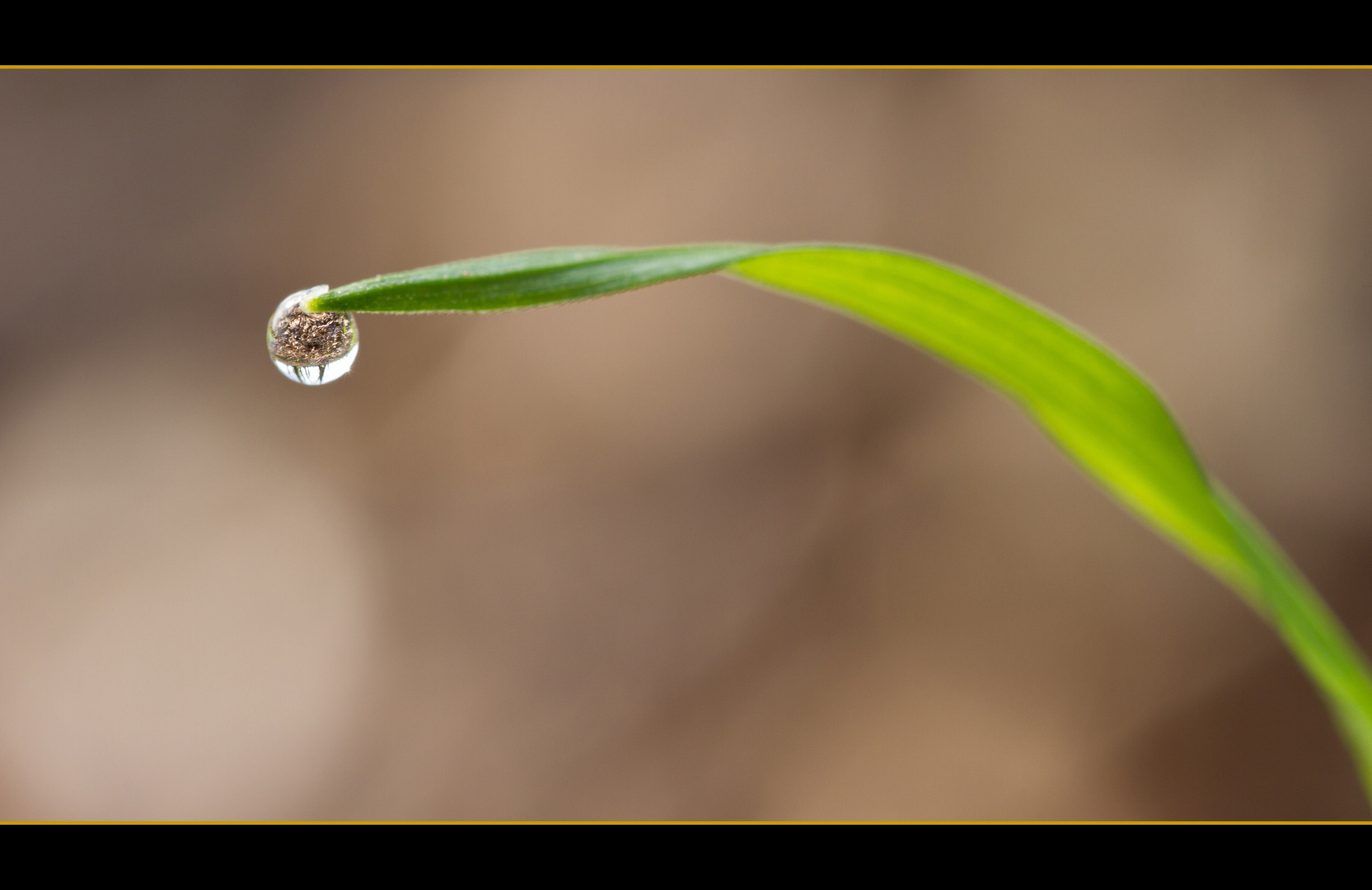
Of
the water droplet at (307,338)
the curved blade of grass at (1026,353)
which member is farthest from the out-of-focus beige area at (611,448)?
the curved blade of grass at (1026,353)

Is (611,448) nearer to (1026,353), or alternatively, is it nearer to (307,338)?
(307,338)

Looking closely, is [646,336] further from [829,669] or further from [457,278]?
[457,278]

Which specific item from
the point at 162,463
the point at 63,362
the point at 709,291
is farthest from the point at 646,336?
the point at 63,362

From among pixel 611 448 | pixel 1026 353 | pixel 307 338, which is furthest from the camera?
pixel 611 448

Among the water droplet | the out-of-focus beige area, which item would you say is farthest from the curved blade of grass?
the out-of-focus beige area

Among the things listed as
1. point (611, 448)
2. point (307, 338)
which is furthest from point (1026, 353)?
point (611, 448)

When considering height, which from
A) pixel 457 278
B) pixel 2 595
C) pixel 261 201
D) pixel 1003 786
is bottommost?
pixel 1003 786
